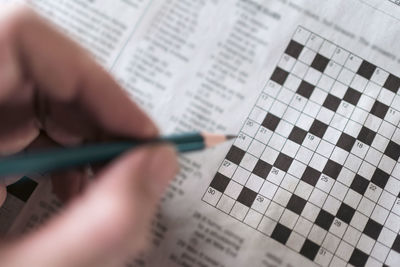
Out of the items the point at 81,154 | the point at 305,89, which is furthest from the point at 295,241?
the point at 81,154

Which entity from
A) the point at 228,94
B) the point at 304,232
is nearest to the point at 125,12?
the point at 228,94

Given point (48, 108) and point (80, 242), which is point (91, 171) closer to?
point (48, 108)

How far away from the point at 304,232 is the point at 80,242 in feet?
1.11

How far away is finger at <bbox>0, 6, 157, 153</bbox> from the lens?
18.5 inches

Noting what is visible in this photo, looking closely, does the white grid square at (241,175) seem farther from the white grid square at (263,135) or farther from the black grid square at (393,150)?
the black grid square at (393,150)

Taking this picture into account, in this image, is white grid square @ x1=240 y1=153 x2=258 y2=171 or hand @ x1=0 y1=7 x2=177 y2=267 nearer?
hand @ x1=0 y1=7 x2=177 y2=267

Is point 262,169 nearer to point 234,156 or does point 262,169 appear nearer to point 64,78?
point 234,156

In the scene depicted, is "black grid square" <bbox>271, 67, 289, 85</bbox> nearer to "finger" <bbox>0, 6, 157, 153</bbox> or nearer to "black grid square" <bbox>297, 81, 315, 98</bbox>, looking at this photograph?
"black grid square" <bbox>297, 81, 315, 98</bbox>

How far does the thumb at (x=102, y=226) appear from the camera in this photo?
0.40 meters

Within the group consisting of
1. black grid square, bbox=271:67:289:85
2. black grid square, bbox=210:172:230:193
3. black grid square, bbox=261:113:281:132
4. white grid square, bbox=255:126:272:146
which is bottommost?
black grid square, bbox=210:172:230:193

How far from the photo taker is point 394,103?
0.66 metres

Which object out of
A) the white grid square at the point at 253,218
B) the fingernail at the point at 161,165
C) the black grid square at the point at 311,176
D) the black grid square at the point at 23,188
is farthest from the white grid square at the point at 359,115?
the black grid square at the point at 23,188

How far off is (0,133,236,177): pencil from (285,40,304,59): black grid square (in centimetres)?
21

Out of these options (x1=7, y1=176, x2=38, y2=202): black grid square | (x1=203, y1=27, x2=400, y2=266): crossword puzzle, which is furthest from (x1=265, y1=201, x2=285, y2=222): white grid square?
(x1=7, y1=176, x2=38, y2=202): black grid square
